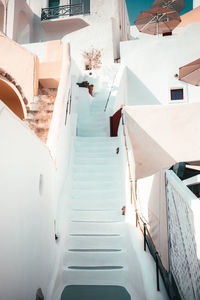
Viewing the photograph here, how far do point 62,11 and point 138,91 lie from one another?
9.71m

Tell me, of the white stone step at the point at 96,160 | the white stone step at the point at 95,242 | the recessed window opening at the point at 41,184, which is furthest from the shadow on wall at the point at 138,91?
the recessed window opening at the point at 41,184

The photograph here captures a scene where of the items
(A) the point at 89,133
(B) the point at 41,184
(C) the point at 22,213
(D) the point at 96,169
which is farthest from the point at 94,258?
(A) the point at 89,133

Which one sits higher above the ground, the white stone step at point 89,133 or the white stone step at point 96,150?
the white stone step at point 89,133

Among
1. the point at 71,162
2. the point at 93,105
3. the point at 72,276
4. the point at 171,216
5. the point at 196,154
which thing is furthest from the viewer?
the point at 93,105

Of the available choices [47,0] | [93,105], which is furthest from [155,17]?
[47,0]

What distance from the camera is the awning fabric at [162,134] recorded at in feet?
16.1

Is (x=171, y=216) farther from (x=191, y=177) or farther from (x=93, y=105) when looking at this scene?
(x=93, y=105)

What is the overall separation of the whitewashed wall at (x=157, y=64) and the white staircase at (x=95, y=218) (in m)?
4.72

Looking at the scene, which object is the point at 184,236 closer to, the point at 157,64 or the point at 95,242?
the point at 95,242

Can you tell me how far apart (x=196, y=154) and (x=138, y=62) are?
273 inches

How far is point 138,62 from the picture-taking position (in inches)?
406

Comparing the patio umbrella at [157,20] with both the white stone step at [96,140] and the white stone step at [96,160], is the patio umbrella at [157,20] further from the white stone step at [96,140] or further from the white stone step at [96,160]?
the white stone step at [96,160]

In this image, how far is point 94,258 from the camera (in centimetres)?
378

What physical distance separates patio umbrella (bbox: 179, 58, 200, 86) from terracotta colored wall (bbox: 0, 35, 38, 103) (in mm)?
5523
